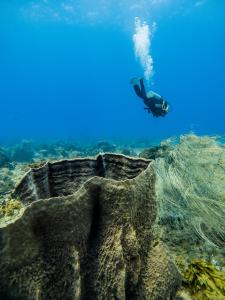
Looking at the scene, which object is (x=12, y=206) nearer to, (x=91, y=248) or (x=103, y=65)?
(x=91, y=248)

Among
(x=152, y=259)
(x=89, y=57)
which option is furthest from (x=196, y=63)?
(x=152, y=259)

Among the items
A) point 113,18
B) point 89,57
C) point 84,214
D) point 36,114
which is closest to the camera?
point 84,214

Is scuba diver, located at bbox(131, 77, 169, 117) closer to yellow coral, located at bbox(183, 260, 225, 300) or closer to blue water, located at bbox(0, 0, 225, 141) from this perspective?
yellow coral, located at bbox(183, 260, 225, 300)

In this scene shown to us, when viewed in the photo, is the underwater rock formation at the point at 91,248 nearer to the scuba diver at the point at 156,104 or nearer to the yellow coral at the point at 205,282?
the yellow coral at the point at 205,282

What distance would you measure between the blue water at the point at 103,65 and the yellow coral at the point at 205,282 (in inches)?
2397

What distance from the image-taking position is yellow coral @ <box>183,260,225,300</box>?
2719 millimetres

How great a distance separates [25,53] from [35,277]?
14582 cm

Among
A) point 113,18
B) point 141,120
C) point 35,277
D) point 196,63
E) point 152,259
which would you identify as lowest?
point 35,277

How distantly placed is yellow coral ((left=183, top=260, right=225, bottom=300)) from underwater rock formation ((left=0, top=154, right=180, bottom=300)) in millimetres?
506

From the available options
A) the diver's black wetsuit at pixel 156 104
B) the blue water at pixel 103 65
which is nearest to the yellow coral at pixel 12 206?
the diver's black wetsuit at pixel 156 104

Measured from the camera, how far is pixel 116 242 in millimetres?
1946

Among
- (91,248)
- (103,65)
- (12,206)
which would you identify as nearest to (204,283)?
(91,248)

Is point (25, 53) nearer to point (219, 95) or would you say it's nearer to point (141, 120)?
point (141, 120)

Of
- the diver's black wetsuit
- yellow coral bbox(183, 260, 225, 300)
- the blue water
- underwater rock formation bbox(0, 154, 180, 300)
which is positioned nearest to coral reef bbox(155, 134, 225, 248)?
yellow coral bbox(183, 260, 225, 300)
